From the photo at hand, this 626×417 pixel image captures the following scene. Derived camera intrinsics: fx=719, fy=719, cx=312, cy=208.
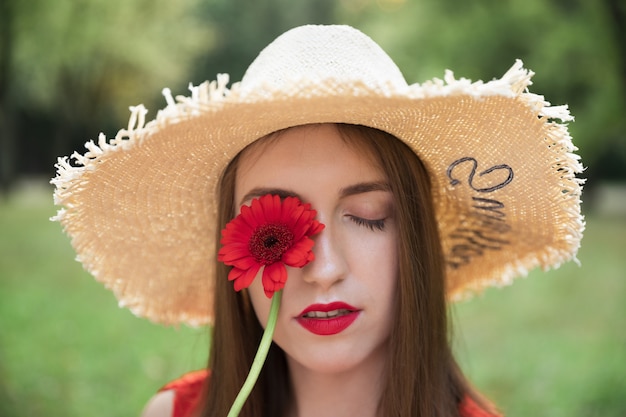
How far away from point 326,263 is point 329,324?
0.15 metres

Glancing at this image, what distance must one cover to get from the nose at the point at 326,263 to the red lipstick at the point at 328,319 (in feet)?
0.21

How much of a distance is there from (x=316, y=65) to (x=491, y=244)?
2.51ft

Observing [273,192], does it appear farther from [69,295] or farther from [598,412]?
[69,295]

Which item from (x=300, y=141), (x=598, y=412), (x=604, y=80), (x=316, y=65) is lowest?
(x=598, y=412)

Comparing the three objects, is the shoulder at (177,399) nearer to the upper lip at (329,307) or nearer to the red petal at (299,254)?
the upper lip at (329,307)

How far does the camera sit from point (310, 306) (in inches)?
64.1

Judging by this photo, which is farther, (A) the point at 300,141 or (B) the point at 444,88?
(A) the point at 300,141

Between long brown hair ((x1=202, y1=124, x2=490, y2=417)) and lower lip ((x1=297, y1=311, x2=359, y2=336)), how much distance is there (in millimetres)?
152

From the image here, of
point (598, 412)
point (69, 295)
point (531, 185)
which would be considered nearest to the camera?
point (531, 185)

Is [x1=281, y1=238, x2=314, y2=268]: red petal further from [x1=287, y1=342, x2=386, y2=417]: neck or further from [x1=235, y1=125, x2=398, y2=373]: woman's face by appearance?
[x1=287, y1=342, x2=386, y2=417]: neck

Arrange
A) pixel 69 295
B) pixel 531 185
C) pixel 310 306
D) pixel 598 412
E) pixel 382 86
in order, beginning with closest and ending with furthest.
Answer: pixel 382 86 → pixel 310 306 → pixel 531 185 → pixel 598 412 → pixel 69 295

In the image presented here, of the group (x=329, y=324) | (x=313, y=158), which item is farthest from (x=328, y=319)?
(x=313, y=158)

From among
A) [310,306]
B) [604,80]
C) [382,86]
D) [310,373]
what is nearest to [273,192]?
[310,306]

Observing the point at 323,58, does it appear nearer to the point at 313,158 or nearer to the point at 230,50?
the point at 313,158
